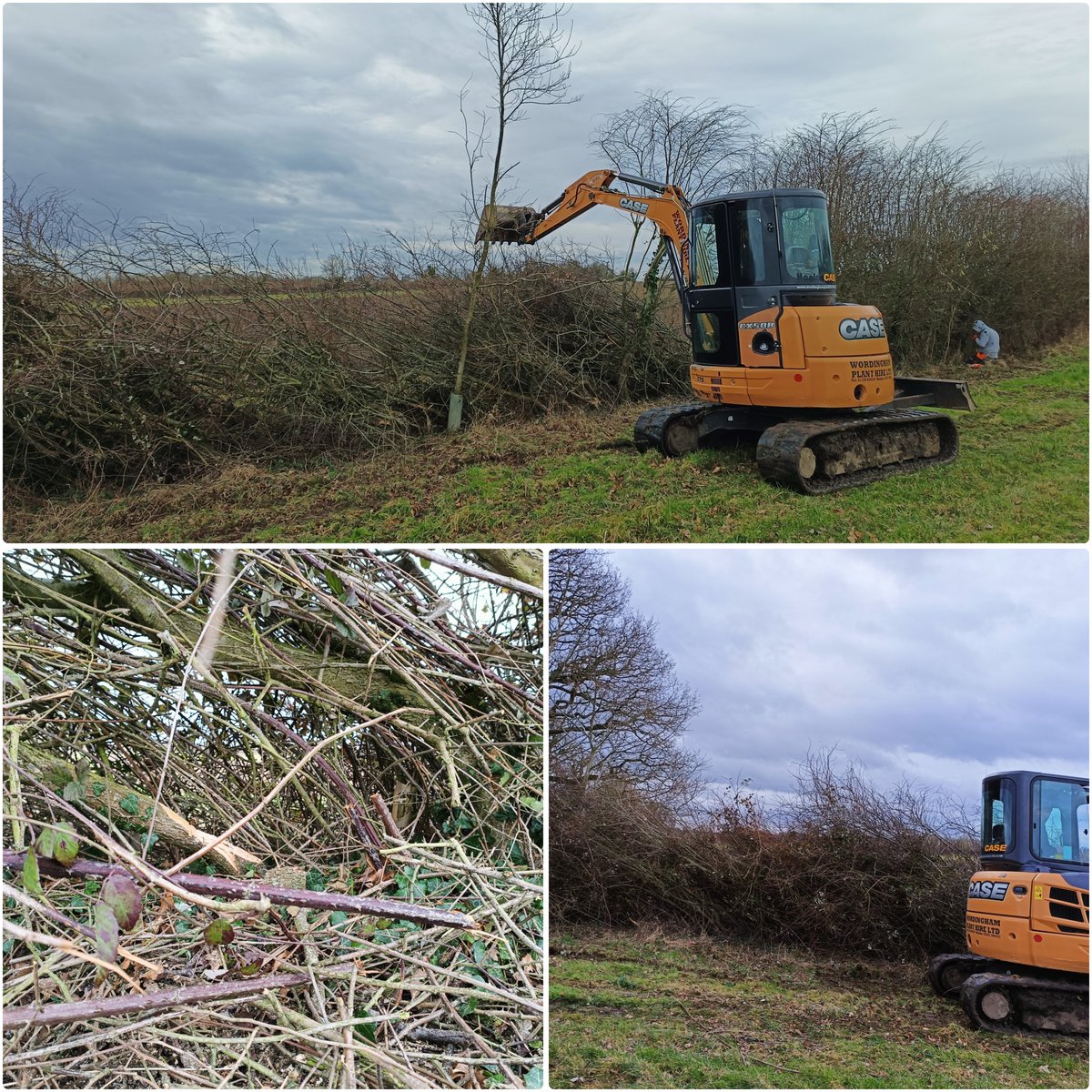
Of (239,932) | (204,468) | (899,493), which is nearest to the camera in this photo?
(239,932)

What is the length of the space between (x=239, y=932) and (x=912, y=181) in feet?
58.0

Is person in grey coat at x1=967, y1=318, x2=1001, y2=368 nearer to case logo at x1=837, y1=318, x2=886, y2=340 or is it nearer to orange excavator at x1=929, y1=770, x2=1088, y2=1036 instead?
case logo at x1=837, y1=318, x2=886, y2=340

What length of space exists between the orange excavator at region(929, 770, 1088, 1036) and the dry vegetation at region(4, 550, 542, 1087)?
170 inches

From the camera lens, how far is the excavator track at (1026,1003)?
5.40 m

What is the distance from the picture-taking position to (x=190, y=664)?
2426 mm

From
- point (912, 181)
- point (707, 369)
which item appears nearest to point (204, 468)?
point (707, 369)

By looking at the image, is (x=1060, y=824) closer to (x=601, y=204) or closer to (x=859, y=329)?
(x=859, y=329)

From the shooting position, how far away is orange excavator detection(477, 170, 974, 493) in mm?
7266

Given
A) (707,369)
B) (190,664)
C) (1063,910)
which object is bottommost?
(1063,910)

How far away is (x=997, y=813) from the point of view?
5891 mm

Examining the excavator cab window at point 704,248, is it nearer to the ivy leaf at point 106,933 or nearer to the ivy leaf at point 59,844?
the ivy leaf at point 59,844

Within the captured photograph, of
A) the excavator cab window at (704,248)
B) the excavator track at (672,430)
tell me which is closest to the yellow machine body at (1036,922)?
the excavator track at (672,430)

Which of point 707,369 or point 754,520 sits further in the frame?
point 707,369

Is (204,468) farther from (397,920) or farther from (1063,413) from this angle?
(1063,413)
